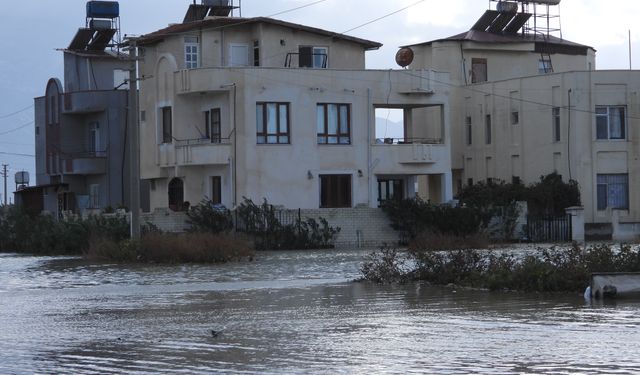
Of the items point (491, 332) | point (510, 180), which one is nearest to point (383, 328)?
point (491, 332)

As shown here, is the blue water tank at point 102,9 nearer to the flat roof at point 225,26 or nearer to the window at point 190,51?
the flat roof at point 225,26

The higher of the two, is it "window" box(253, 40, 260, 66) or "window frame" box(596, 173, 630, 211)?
"window" box(253, 40, 260, 66)

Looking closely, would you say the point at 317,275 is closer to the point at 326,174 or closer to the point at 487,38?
the point at 326,174

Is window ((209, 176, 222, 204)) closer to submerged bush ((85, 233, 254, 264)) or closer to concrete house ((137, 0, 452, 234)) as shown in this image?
concrete house ((137, 0, 452, 234))

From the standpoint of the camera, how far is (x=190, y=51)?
60812mm

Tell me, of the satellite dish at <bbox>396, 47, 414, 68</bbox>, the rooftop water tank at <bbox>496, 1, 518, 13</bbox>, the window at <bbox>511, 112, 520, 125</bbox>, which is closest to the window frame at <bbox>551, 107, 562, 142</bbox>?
the window at <bbox>511, 112, 520, 125</bbox>

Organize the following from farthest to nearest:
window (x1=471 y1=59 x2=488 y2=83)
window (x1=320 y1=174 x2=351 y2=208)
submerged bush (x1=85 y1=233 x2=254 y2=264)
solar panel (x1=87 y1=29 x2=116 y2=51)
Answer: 1. solar panel (x1=87 y1=29 x2=116 y2=51)
2. window (x1=471 y1=59 x2=488 y2=83)
3. window (x1=320 y1=174 x2=351 y2=208)
4. submerged bush (x1=85 y1=233 x2=254 y2=264)

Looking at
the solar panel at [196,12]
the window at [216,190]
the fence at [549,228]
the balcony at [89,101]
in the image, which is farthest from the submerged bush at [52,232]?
the fence at [549,228]

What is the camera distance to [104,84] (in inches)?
2921

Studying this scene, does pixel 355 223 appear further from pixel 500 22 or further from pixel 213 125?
pixel 500 22

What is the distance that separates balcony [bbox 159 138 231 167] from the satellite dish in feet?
40.5

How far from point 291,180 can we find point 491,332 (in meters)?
38.1

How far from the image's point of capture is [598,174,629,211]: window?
59.2 meters

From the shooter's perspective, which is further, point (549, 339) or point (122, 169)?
point (122, 169)
